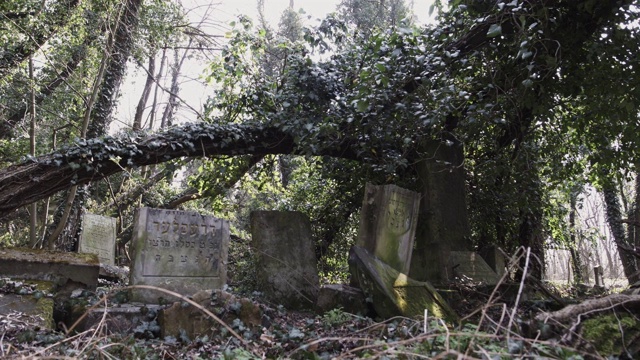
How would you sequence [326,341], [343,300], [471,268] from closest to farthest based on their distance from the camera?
1. [326,341]
2. [343,300]
3. [471,268]

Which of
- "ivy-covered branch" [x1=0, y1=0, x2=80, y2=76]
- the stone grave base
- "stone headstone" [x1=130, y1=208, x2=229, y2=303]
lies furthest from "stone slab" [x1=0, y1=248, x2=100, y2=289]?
"ivy-covered branch" [x1=0, y1=0, x2=80, y2=76]

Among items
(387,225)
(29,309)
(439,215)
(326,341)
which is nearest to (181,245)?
(29,309)

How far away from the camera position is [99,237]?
398 inches

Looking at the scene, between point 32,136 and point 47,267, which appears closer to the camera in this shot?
point 47,267

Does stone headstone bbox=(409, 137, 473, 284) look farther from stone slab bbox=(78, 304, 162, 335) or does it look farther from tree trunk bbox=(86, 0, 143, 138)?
tree trunk bbox=(86, 0, 143, 138)

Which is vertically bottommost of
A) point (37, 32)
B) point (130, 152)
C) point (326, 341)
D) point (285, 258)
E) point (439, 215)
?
point (326, 341)

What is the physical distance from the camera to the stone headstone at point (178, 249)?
5762 millimetres

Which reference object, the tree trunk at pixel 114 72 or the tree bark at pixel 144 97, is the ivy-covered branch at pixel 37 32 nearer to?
the tree trunk at pixel 114 72

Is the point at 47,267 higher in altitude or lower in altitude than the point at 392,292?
higher

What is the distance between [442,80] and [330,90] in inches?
74.0

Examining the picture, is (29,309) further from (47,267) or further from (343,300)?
(343,300)

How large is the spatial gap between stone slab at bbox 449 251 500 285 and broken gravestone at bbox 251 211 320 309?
1.88 metres

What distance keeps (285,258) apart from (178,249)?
4.78ft

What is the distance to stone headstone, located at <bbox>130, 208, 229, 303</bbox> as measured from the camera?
18.9 feet
